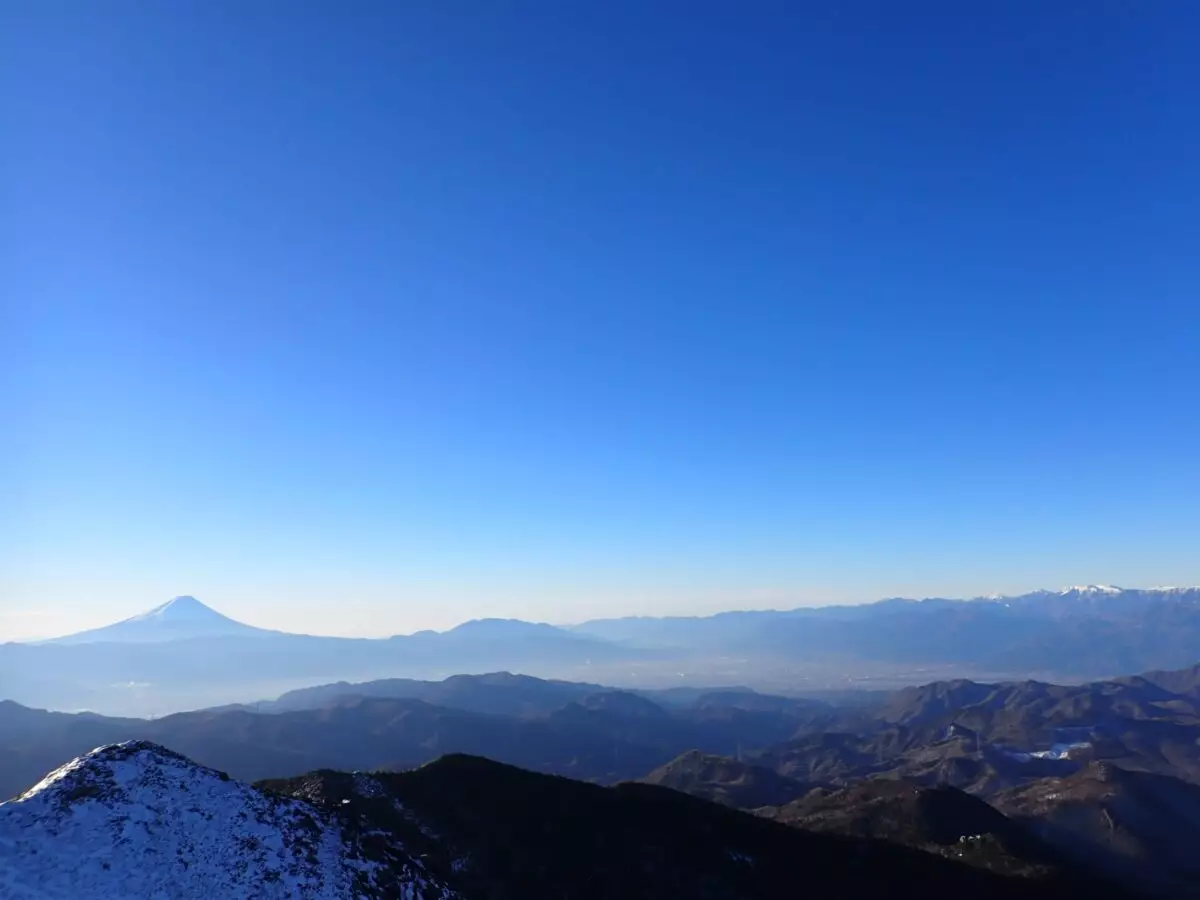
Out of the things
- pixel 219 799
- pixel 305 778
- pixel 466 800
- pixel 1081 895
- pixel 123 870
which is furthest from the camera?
pixel 1081 895

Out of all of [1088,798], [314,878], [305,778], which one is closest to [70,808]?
[314,878]

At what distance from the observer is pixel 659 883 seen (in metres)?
54.9

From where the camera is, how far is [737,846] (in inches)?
2457

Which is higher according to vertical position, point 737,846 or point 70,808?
point 70,808

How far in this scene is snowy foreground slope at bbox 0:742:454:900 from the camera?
28234 mm

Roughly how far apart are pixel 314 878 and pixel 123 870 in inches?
317

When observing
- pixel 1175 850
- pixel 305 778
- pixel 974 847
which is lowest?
pixel 1175 850

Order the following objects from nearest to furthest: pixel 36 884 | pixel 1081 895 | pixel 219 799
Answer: pixel 36 884 → pixel 219 799 → pixel 1081 895

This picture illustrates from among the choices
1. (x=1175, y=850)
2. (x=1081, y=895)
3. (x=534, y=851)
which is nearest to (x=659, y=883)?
(x=534, y=851)

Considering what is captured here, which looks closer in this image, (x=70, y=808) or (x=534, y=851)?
(x=70, y=808)

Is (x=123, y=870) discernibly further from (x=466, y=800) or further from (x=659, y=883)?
(x=659, y=883)

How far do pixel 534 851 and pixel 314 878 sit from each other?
26.0 metres

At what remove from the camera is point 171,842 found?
104ft

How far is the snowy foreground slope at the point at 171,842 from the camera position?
28.2m
